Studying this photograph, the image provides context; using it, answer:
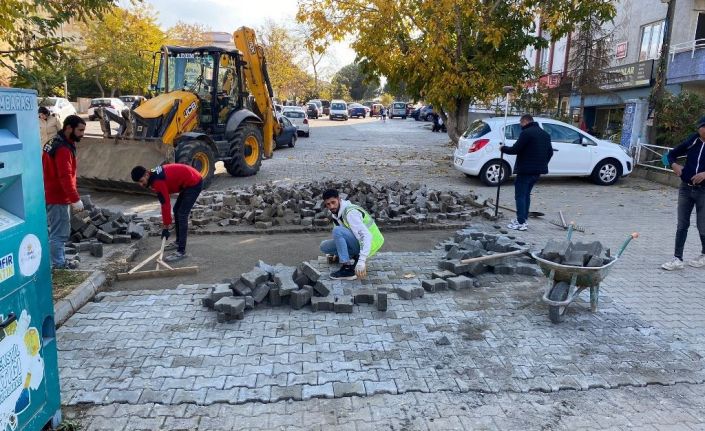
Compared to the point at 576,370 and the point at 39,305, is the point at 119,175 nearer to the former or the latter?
the point at 39,305

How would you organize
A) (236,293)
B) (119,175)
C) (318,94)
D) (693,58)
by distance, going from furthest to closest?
1. (318,94)
2. (693,58)
3. (119,175)
4. (236,293)

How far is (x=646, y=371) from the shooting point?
416 centimetres

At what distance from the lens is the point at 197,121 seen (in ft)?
41.0

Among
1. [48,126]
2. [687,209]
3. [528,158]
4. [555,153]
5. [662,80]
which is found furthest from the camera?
[662,80]

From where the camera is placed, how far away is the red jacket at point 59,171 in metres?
5.83

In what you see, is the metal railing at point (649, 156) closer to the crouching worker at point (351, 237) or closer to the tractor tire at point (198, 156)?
the crouching worker at point (351, 237)

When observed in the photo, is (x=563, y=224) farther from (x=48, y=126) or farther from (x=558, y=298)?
(x=48, y=126)

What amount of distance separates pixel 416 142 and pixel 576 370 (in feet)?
76.0

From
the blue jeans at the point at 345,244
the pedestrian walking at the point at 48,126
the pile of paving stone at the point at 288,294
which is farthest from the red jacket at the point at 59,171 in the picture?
the pedestrian walking at the point at 48,126

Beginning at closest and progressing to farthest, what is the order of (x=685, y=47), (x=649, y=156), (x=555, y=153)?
(x=555, y=153) < (x=649, y=156) < (x=685, y=47)

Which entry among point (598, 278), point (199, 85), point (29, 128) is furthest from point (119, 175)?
point (598, 278)

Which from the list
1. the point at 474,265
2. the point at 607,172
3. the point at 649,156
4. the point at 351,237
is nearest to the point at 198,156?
the point at 351,237

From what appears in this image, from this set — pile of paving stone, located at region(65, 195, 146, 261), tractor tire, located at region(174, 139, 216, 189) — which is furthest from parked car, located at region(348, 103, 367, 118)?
pile of paving stone, located at region(65, 195, 146, 261)

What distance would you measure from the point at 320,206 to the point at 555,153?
723cm
